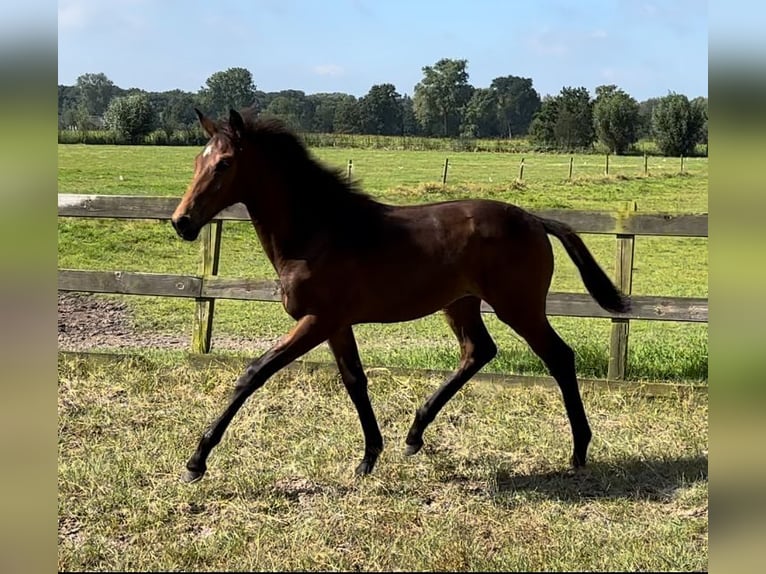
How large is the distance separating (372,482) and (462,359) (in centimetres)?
101

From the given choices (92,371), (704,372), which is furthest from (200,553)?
(704,372)

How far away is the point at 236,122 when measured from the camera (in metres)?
3.44

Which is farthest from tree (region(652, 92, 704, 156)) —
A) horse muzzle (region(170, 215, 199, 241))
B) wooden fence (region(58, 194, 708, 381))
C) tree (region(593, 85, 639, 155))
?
horse muzzle (region(170, 215, 199, 241))

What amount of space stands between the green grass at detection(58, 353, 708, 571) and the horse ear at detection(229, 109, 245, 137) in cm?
190

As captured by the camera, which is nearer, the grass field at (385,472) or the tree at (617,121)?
the grass field at (385,472)

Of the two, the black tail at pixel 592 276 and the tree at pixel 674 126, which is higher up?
the tree at pixel 674 126

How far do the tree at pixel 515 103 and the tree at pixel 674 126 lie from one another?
13657mm

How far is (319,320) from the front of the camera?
3.55m

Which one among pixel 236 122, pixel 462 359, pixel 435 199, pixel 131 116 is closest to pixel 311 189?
pixel 236 122

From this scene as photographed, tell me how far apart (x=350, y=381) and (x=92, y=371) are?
9.39 feet

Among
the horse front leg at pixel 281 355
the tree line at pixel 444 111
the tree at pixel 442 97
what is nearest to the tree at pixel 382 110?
the tree line at pixel 444 111

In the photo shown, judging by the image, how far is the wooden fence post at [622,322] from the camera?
210 inches

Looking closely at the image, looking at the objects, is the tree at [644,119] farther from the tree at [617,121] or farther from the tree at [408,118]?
the tree at [408,118]

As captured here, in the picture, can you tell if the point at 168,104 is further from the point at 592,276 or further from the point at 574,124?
the point at 574,124
